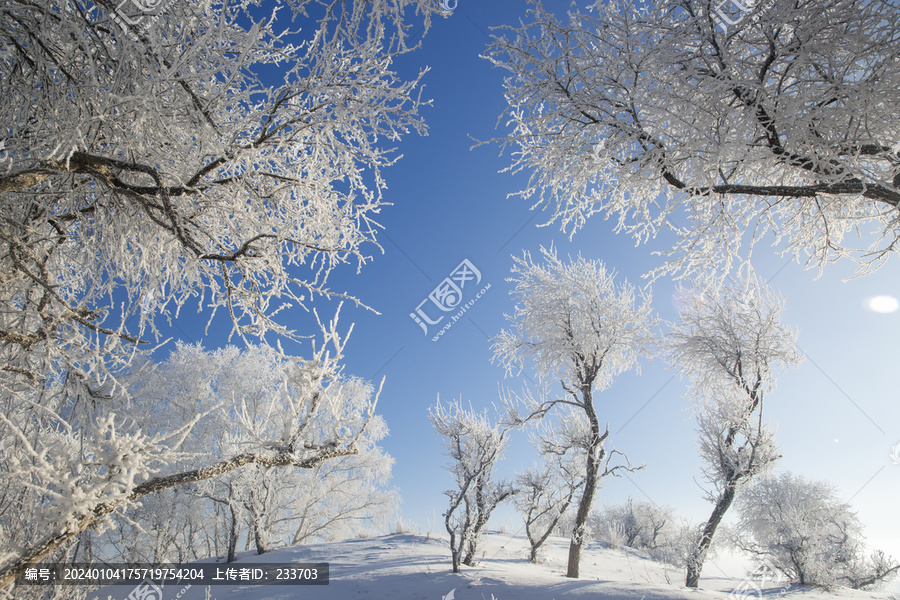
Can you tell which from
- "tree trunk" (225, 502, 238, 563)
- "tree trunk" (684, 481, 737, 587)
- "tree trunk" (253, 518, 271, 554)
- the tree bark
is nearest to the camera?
the tree bark

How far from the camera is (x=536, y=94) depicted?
4277mm

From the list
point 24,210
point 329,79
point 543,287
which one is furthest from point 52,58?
point 543,287

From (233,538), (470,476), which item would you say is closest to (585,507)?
(470,476)

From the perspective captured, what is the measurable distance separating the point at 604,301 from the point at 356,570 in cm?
917

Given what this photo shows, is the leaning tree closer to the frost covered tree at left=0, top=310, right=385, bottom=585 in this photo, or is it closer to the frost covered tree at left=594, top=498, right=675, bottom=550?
the frost covered tree at left=0, top=310, right=385, bottom=585

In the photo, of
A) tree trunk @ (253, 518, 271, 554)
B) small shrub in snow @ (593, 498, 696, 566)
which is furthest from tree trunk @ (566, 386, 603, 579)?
small shrub in snow @ (593, 498, 696, 566)

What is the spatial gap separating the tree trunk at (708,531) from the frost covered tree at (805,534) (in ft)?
21.6

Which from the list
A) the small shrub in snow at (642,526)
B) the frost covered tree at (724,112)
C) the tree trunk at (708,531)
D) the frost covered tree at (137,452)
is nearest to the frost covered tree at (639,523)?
the small shrub in snow at (642,526)

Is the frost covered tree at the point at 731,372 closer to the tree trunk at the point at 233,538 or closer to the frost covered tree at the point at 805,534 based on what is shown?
the frost covered tree at the point at 805,534

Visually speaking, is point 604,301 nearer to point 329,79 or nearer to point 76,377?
point 329,79

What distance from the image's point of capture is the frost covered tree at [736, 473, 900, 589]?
14.4 m

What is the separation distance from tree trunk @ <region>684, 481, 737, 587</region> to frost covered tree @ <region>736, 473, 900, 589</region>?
659 centimetres

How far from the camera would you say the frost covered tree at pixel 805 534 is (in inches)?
565

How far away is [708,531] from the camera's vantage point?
9523mm
